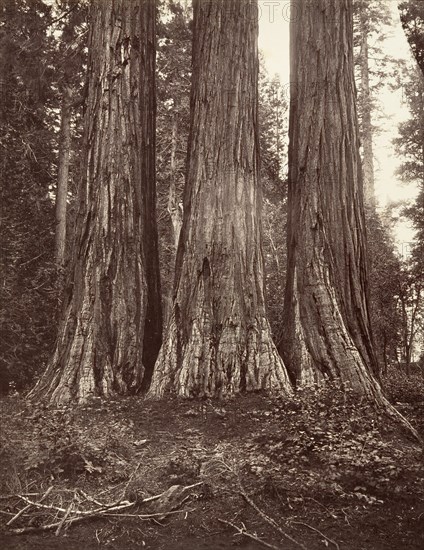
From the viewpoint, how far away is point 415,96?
21219 mm

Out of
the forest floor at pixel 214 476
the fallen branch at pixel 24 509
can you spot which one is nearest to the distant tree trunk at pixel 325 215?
the forest floor at pixel 214 476

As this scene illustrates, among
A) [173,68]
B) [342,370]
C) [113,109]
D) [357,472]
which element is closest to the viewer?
[357,472]

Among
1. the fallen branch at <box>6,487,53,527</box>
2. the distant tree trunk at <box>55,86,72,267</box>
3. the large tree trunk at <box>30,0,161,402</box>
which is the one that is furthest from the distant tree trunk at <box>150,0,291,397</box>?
the distant tree trunk at <box>55,86,72,267</box>

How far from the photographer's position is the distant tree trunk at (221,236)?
5.26m

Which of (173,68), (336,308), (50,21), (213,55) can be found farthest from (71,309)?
(173,68)

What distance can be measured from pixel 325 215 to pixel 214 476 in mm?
3106

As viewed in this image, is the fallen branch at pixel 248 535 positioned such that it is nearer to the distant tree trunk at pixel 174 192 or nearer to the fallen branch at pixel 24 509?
the fallen branch at pixel 24 509

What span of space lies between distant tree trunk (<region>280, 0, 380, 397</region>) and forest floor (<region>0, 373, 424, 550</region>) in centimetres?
58

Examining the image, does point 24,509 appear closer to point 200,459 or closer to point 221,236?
point 200,459

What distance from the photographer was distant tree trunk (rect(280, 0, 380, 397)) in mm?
5438

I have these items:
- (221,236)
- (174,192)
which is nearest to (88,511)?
(221,236)

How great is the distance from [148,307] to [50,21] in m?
5.42

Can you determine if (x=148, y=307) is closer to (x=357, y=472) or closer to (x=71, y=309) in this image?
(x=71, y=309)

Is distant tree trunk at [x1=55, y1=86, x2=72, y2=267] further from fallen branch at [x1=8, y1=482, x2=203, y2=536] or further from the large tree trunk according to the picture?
fallen branch at [x1=8, y1=482, x2=203, y2=536]
